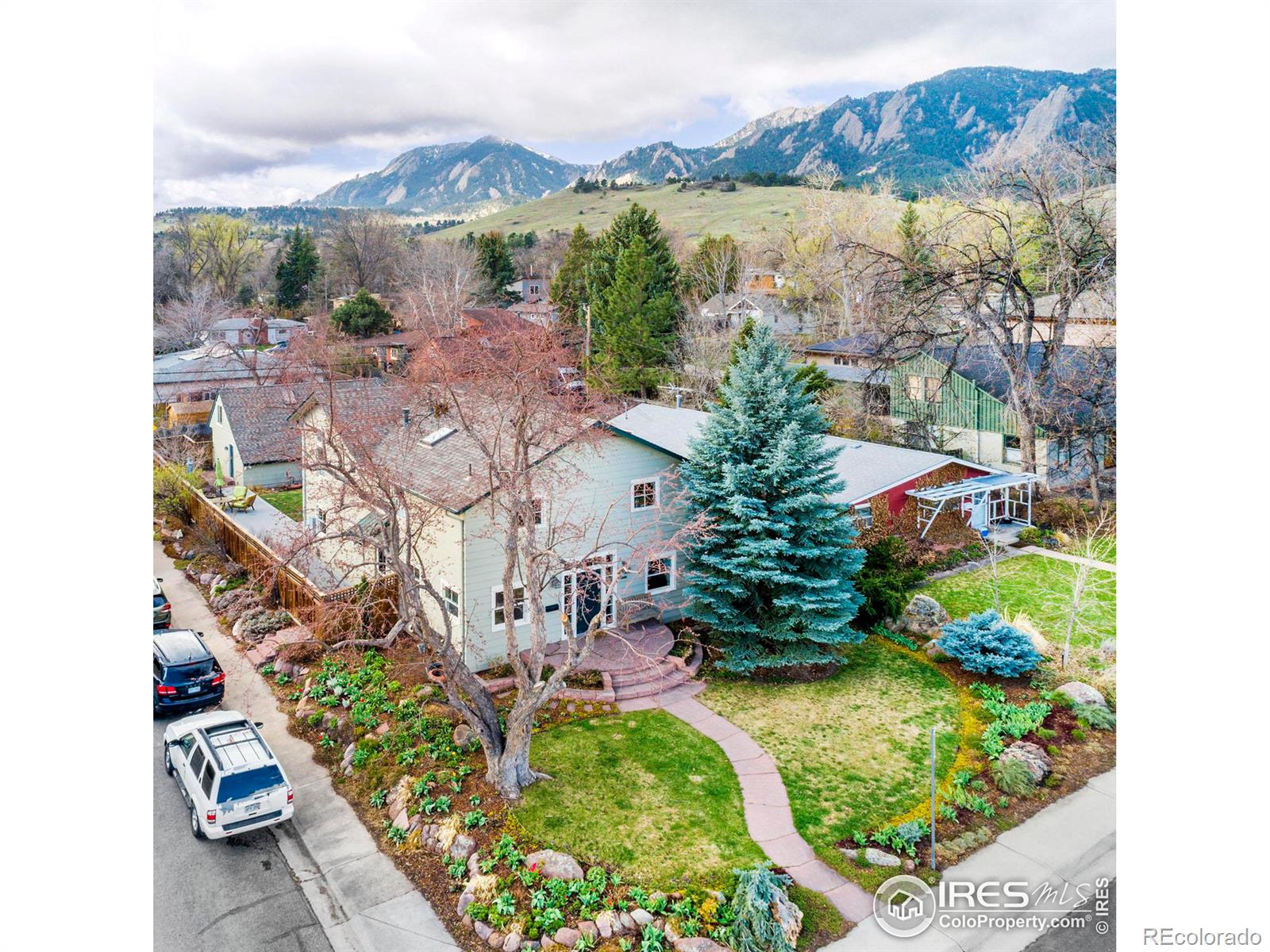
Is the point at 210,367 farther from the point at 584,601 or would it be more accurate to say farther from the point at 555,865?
the point at 555,865

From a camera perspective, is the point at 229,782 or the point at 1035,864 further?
the point at 229,782

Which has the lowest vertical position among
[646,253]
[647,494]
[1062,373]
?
[647,494]

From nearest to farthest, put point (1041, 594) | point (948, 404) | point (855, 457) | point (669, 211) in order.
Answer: point (1041, 594)
point (855, 457)
point (948, 404)
point (669, 211)

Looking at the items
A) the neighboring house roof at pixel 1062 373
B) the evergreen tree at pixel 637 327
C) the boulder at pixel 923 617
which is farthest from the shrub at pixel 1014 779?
the evergreen tree at pixel 637 327

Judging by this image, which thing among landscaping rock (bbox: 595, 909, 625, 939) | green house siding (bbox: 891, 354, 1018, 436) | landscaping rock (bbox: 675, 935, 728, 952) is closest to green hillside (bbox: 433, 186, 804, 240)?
green house siding (bbox: 891, 354, 1018, 436)

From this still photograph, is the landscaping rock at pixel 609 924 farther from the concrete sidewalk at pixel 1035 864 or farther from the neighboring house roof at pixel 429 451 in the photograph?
the neighboring house roof at pixel 429 451

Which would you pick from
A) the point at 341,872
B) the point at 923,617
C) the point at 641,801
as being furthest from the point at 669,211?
the point at 341,872
